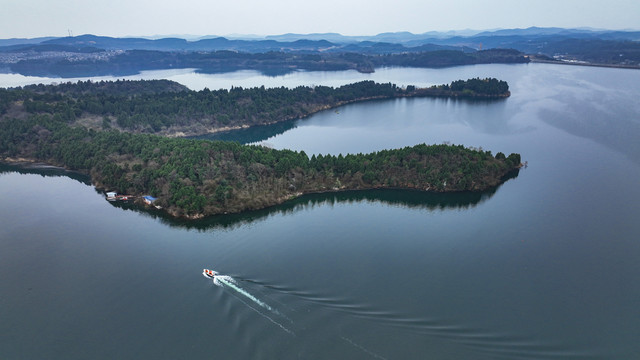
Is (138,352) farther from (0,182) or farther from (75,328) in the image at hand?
(0,182)

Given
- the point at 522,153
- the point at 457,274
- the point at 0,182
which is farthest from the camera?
the point at 522,153

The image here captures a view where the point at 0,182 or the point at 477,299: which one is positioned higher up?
the point at 0,182

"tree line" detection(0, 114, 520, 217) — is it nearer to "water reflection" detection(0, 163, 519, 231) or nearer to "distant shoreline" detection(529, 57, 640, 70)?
"water reflection" detection(0, 163, 519, 231)

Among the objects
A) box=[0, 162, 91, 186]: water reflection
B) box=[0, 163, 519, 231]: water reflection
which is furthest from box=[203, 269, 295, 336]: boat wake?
box=[0, 162, 91, 186]: water reflection

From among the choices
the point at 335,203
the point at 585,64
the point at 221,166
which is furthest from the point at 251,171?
the point at 585,64

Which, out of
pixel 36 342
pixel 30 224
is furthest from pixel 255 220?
pixel 30 224

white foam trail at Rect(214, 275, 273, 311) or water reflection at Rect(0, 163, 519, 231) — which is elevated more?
water reflection at Rect(0, 163, 519, 231)

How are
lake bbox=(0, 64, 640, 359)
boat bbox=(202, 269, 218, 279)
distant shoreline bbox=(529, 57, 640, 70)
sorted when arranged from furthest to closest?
1. distant shoreline bbox=(529, 57, 640, 70)
2. boat bbox=(202, 269, 218, 279)
3. lake bbox=(0, 64, 640, 359)

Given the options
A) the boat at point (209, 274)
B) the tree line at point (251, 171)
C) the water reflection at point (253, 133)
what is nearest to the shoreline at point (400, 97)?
the water reflection at point (253, 133)

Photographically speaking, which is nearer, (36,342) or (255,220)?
(36,342)
